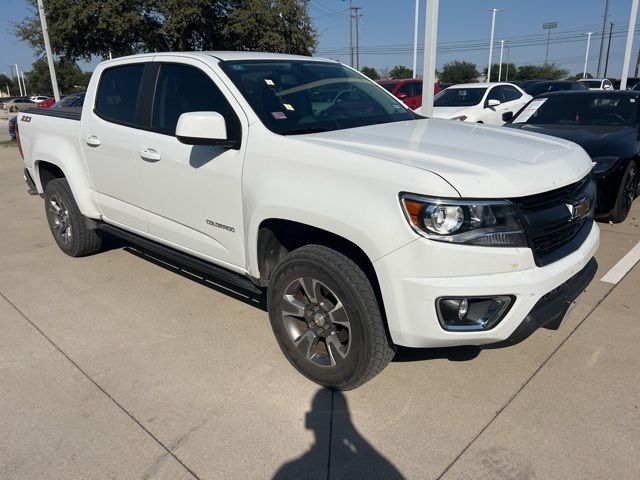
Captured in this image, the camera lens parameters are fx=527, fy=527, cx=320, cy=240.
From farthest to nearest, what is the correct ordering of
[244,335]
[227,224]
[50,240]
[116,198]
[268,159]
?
1. [50,240]
2. [116,198]
3. [244,335]
4. [227,224]
5. [268,159]

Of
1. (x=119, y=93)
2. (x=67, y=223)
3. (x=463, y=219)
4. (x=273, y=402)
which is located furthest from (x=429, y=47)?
(x=273, y=402)

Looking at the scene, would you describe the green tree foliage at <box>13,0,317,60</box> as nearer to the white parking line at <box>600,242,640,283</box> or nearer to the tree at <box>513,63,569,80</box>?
the white parking line at <box>600,242,640,283</box>

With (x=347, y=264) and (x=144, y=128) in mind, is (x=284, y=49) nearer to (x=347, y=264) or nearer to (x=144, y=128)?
(x=144, y=128)

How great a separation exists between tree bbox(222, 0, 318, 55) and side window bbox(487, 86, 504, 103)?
10737 mm

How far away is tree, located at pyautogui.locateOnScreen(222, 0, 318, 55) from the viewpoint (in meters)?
20.8

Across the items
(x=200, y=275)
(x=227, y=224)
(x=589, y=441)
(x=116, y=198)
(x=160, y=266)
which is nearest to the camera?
(x=589, y=441)

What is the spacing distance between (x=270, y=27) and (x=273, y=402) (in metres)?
21.2

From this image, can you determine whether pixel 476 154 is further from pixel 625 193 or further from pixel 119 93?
pixel 625 193

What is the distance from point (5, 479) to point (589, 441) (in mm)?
2755

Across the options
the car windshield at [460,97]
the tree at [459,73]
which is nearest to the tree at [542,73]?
the tree at [459,73]

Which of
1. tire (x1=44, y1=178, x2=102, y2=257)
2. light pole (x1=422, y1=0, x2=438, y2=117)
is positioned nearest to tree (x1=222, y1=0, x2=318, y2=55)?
light pole (x1=422, y1=0, x2=438, y2=117)

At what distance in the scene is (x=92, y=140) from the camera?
14.2ft

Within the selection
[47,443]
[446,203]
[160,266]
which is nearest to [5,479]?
[47,443]

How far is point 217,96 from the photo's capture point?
3.38m
